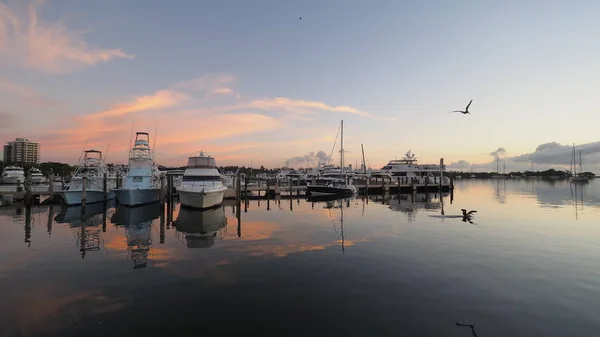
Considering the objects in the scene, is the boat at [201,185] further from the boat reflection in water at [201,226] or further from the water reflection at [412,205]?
the water reflection at [412,205]

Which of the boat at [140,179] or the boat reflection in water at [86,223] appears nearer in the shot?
the boat reflection in water at [86,223]

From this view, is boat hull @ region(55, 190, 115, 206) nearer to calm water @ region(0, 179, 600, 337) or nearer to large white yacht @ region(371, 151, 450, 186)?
calm water @ region(0, 179, 600, 337)

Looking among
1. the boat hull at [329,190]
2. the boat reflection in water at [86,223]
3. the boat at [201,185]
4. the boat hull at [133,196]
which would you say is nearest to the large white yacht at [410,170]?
the boat hull at [329,190]

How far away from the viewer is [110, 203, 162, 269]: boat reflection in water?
14656 mm

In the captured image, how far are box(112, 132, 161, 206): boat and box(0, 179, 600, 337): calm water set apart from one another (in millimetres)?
10487

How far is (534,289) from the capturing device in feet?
33.3

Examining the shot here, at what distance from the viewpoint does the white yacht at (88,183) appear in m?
32.9

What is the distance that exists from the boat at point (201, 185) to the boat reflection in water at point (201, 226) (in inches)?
39.8

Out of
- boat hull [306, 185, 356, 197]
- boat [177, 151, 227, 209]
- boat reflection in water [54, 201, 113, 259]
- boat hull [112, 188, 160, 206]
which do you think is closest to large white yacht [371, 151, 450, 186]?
boat hull [306, 185, 356, 197]

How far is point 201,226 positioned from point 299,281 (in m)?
13.5

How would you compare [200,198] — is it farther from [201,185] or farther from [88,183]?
[88,183]

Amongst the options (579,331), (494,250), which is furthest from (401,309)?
(494,250)

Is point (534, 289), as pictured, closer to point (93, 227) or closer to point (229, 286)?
point (229, 286)

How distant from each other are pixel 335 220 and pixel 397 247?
10.0 m
